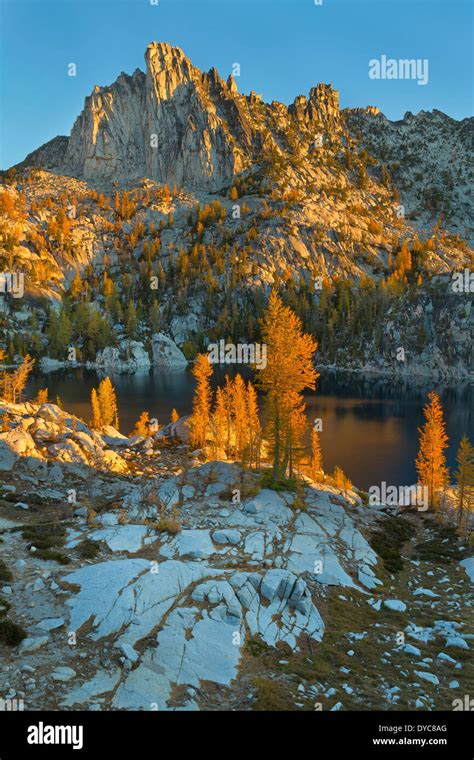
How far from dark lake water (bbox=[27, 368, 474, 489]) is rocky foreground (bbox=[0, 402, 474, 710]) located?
1448 inches

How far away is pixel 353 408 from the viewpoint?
113438mm

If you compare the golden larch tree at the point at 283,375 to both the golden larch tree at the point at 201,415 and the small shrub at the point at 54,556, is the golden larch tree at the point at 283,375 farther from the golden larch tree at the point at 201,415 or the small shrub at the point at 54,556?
the golden larch tree at the point at 201,415

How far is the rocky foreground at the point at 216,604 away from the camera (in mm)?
12773

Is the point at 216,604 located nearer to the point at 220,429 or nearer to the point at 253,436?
the point at 253,436

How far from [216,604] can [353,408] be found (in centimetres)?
10125

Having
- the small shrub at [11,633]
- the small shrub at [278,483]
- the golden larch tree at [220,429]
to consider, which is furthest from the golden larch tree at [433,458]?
the small shrub at [11,633]

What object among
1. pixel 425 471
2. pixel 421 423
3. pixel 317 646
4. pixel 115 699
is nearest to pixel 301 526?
pixel 317 646

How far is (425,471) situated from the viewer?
164 feet

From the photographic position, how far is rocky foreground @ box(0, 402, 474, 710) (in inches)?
503

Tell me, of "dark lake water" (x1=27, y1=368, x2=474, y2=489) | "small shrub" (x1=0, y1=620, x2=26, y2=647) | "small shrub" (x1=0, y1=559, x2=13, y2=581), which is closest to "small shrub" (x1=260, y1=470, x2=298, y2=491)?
"small shrub" (x1=0, y1=559, x2=13, y2=581)

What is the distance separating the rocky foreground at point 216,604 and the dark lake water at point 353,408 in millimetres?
36788

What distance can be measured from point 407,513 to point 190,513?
29.4 meters

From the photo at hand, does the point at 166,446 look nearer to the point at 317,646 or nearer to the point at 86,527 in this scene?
the point at 86,527

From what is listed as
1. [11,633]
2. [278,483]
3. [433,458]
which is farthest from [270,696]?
[433,458]
